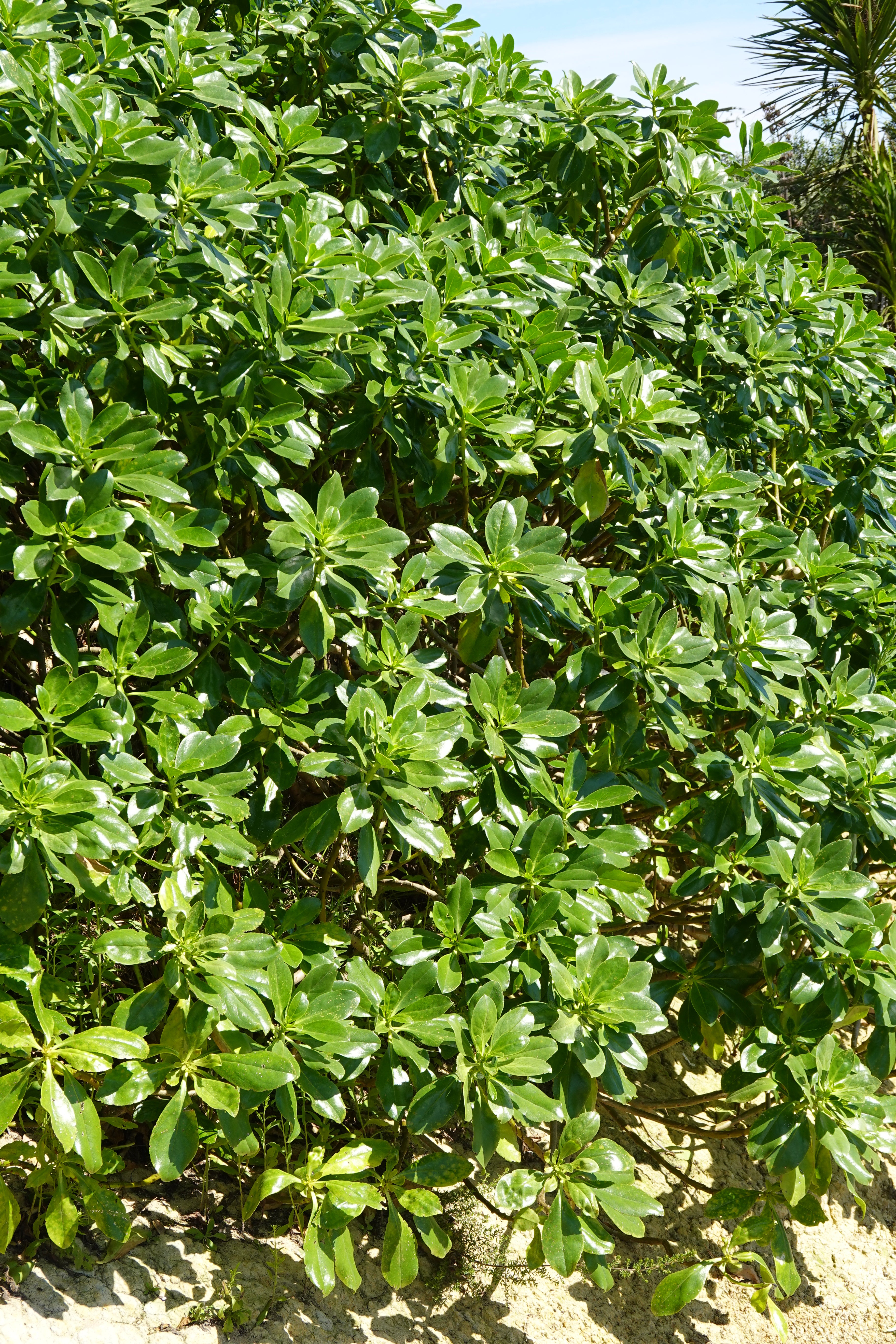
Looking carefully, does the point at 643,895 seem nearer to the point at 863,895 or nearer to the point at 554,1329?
the point at 863,895

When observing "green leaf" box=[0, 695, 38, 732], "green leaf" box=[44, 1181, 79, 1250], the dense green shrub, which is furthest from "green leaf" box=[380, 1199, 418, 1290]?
"green leaf" box=[0, 695, 38, 732]

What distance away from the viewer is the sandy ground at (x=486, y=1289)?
6.91 ft

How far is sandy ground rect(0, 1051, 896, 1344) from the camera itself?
211 cm

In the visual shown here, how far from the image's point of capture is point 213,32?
2.53 meters

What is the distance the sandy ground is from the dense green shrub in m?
0.13

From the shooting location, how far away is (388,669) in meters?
2.02

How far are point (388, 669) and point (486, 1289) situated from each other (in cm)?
147

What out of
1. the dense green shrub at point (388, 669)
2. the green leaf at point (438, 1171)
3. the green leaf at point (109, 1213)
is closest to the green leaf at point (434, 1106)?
the dense green shrub at point (388, 669)

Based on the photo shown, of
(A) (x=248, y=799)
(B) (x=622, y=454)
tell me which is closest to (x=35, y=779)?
(A) (x=248, y=799)

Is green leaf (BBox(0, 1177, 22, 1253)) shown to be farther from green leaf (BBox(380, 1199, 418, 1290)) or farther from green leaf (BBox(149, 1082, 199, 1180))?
green leaf (BBox(380, 1199, 418, 1290))

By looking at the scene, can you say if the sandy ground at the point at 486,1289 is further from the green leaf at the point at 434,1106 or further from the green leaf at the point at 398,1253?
the green leaf at the point at 434,1106

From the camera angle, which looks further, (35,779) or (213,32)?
(213,32)

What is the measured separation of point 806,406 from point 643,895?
170 centimetres

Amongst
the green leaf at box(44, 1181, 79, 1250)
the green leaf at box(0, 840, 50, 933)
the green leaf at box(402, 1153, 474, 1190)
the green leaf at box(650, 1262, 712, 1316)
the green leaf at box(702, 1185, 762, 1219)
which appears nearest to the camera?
the green leaf at box(0, 840, 50, 933)
